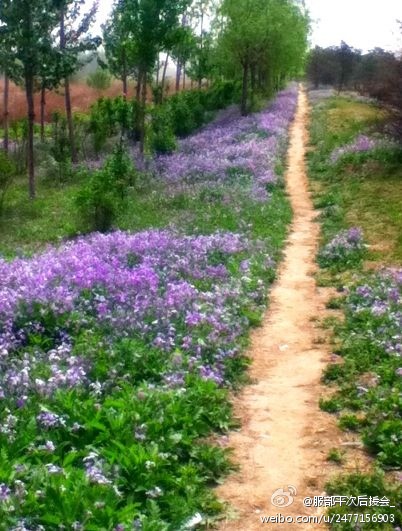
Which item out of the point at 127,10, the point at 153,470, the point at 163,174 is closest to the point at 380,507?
the point at 153,470

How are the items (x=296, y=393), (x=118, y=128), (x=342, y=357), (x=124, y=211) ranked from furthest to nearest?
(x=118, y=128)
(x=124, y=211)
(x=342, y=357)
(x=296, y=393)

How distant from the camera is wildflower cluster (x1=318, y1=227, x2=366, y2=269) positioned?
1397 centimetres

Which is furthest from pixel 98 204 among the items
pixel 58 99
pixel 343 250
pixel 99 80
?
pixel 99 80

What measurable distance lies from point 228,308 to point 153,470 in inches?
180

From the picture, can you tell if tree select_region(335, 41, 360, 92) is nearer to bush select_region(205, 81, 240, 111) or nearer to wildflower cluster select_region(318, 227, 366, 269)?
bush select_region(205, 81, 240, 111)

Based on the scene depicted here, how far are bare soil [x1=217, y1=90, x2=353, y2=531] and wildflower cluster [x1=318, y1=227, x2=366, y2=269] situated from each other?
1030mm

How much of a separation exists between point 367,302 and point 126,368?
15.6 feet

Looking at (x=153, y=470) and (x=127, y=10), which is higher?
(x=127, y=10)

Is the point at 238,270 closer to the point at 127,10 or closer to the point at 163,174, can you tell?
the point at 163,174

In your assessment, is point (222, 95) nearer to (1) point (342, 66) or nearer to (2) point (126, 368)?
(2) point (126, 368)

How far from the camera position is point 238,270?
12.2m

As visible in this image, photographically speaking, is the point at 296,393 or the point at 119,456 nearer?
the point at 119,456

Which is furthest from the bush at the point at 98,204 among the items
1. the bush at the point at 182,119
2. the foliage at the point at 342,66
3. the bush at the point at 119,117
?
the foliage at the point at 342,66

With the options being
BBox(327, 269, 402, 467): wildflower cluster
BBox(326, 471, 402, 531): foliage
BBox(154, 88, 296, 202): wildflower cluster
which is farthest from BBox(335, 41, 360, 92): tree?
BBox(326, 471, 402, 531): foliage
